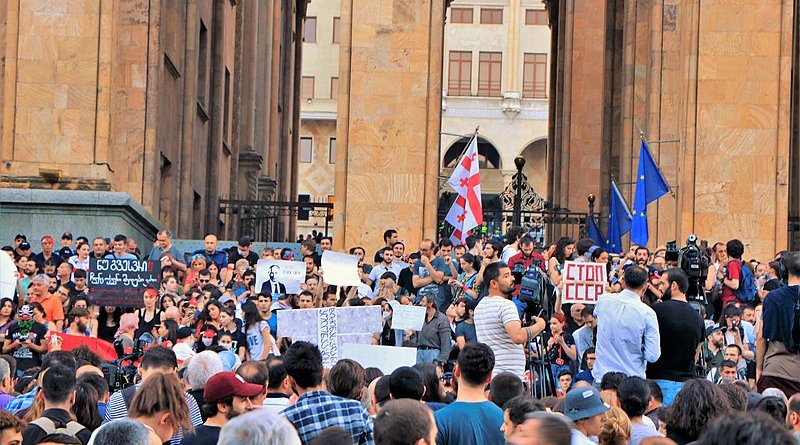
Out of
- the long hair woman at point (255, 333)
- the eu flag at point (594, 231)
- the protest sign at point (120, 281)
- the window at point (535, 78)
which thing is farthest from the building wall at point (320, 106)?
the long hair woman at point (255, 333)

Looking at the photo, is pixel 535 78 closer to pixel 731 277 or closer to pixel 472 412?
pixel 731 277

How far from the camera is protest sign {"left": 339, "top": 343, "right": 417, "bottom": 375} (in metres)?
14.7

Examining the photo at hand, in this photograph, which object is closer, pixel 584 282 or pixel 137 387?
pixel 137 387

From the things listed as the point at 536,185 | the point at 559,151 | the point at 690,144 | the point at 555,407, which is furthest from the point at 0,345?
the point at 536,185

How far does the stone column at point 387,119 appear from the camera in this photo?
30578 millimetres

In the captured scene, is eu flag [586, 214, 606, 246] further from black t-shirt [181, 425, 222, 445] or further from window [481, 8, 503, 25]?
window [481, 8, 503, 25]

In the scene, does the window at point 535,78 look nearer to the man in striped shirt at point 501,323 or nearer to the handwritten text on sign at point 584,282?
the handwritten text on sign at point 584,282

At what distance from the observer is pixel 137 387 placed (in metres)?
11.5

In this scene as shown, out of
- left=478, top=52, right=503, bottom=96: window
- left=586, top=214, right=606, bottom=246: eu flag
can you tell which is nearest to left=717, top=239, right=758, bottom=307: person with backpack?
left=586, top=214, right=606, bottom=246: eu flag

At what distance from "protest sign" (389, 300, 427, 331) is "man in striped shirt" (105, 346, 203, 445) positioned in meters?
6.73

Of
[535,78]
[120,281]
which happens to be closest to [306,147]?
[535,78]

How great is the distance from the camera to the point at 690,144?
31.2 metres

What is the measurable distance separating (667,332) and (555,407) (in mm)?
3780

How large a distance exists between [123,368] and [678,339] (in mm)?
4956
